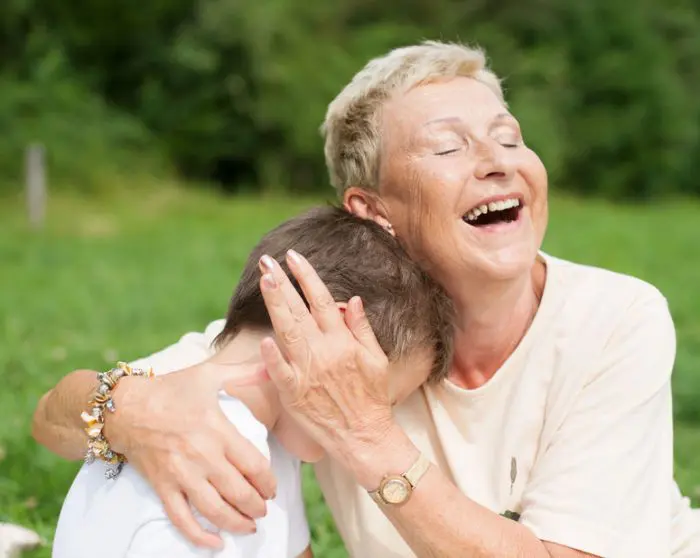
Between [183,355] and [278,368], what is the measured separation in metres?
0.74

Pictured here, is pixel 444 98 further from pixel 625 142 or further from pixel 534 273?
pixel 625 142

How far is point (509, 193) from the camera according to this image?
8.53ft

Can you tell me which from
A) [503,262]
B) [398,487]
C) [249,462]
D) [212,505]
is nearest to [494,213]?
[503,262]

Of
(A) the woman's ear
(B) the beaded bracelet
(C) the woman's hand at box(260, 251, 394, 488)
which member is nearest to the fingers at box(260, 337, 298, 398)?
(C) the woman's hand at box(260, 251, 394, 488)

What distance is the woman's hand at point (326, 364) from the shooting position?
2150 mm

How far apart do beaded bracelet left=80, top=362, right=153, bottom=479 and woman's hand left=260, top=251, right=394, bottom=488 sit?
40 cm

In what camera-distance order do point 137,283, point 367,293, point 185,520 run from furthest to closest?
point 137,283
point 367,293
point 185,520

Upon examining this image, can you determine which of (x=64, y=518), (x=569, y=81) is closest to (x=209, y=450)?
(x=64, y=518)

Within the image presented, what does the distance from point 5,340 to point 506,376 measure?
436cm

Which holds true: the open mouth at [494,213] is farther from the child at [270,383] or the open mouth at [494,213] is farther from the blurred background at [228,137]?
the blurred background at [228,137]

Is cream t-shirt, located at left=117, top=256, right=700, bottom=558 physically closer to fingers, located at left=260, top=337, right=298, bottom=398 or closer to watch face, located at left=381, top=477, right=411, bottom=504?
watch face, located at left=381, top=477, right=411, bottom=504

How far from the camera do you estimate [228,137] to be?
19500 millimetres

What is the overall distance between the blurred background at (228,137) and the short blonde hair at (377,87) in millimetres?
3067

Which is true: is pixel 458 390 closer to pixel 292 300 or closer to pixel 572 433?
pixel 572 433
